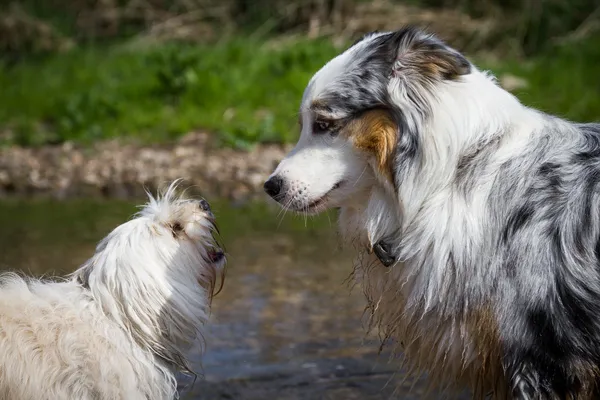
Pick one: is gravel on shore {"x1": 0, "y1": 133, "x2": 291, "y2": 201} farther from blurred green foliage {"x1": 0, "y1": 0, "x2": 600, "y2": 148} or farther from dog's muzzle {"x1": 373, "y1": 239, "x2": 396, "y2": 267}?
dog's muzzle {"x1": 373, "y1": 239, "x2": 396, "y2": 267}

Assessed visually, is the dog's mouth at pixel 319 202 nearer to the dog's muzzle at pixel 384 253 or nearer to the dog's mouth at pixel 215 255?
the dog's muzzle at pixel 384 253

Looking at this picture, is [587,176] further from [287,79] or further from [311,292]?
[287,79]

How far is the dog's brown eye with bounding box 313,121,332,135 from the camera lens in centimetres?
385

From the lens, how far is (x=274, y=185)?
3.94 metres

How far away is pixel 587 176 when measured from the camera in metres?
3.63

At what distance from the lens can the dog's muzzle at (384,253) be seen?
3857 millimetres

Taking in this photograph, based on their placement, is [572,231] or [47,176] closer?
[572,231]

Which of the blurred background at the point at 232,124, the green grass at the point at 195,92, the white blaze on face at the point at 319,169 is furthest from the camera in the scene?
the green grass at the point at 195,92

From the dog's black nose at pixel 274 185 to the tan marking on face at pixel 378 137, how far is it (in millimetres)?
353

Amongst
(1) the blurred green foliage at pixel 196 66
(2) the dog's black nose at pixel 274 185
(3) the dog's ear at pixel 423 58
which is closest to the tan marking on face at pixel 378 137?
(3) the dog's ear at pixel 423 58

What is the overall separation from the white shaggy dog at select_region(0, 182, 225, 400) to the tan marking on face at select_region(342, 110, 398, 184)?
870 mm

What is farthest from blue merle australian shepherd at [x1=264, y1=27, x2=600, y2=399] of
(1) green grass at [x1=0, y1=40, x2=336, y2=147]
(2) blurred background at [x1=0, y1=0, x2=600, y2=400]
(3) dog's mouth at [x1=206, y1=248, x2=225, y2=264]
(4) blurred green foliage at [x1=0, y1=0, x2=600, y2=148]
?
(4) blurred green foliage at [x1=0, y1=0, x2=600, y2=148]

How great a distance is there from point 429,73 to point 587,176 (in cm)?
71

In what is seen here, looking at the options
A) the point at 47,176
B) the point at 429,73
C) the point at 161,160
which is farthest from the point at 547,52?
the point at 429,73
